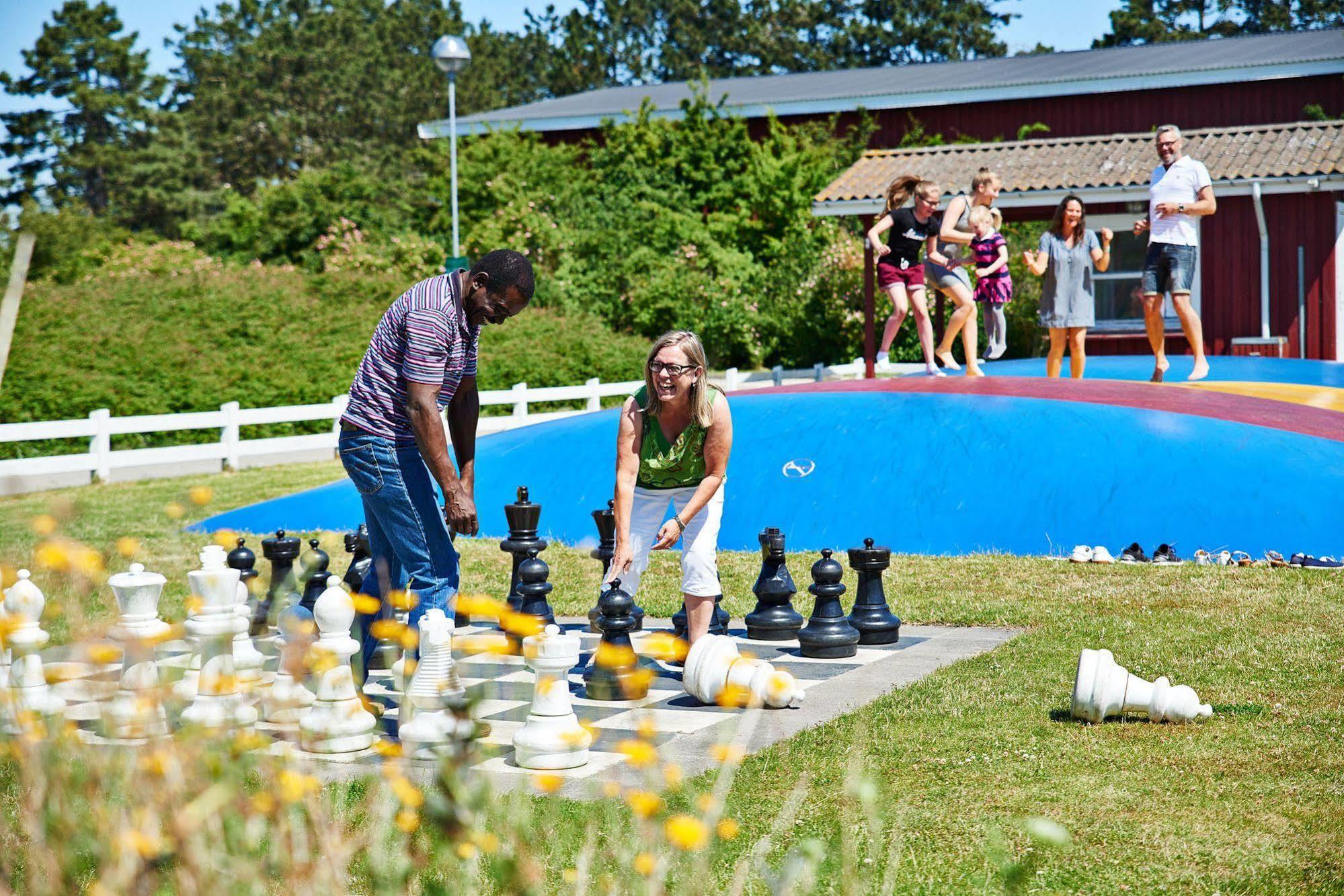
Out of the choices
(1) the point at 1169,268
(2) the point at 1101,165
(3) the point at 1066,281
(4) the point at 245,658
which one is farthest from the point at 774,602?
(2) the point at 1101,165

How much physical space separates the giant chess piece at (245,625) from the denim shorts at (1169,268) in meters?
7.21

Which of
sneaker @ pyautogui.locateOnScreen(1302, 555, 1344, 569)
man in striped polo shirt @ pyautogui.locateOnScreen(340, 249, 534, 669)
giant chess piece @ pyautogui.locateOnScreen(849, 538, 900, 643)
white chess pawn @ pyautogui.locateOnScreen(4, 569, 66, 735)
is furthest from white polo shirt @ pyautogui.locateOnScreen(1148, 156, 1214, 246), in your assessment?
white chess pawn @ pyautogui.locateOnScreen(4, 569, 66, 735)

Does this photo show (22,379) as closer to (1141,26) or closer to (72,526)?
(72,526)

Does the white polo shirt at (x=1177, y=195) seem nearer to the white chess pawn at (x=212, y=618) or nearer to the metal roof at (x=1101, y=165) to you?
the metal roof at (x=1101, y=165)

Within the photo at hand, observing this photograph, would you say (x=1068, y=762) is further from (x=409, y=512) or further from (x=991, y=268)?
(x=991, y=268)

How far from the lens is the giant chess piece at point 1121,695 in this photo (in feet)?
16.4

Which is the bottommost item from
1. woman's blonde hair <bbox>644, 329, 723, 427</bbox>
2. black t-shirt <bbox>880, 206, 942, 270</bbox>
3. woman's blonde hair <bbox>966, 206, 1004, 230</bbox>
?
woman's blonde hair <bbox>644, 329, 723, 427</bbox>

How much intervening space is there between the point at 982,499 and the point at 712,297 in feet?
56.1

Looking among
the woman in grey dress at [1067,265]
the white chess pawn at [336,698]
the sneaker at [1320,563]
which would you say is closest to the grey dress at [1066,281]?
the woman in grey dress at [1067,265]

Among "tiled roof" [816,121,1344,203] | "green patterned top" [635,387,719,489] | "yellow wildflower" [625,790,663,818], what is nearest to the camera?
"yellow wildflower" [625,790,663,818]

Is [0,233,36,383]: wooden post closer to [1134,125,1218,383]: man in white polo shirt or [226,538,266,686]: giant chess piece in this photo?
[226,538,266,686]: giant chess piece

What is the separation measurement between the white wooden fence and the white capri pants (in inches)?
358

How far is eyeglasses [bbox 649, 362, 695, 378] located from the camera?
5785 millimetres

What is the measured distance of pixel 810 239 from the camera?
2758cm
